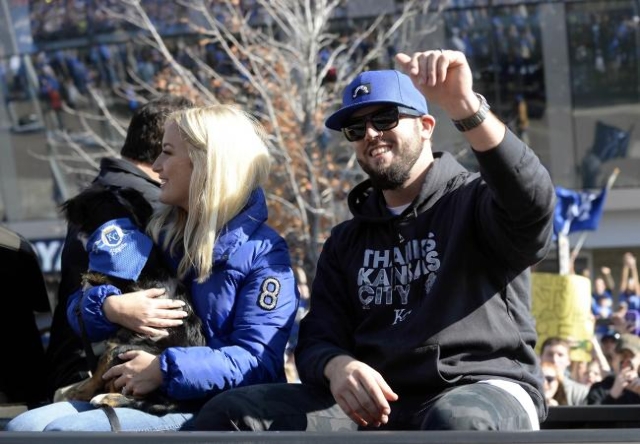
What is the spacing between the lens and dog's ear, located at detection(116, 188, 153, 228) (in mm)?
4020

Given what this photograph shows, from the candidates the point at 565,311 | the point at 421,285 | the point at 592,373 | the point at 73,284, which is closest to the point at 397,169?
the point at 421,285

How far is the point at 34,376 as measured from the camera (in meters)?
4.20

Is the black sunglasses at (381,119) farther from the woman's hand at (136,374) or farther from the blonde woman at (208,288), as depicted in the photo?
the woman's hand at (136,374)

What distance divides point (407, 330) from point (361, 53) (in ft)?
40.8

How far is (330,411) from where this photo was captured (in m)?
3.44

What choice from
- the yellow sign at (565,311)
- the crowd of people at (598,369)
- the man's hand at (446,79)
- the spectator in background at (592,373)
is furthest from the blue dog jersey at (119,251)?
the yellow sign at (565,311)

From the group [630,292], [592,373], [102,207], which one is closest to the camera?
[102,207]

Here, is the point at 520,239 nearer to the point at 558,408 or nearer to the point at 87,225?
the point at 558,408

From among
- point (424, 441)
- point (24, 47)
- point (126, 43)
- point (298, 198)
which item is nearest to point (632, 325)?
point (298, 198)

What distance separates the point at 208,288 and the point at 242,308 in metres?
0.13

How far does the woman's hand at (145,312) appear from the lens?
11.6ft

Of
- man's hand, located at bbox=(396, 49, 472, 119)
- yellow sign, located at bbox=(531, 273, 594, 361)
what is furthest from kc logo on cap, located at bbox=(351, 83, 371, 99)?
yellow sign, located at bbox=(531, 273, 594, 361)

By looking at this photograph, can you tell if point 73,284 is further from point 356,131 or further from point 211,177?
point 356,131

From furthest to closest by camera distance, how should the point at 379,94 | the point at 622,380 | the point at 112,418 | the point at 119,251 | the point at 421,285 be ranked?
the point at 622,380
the point at 119,251
the point at 379,94
the point at 421,285
the point at 112,418
